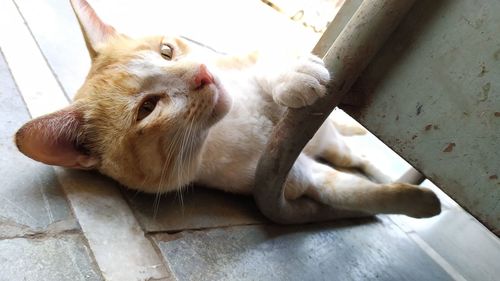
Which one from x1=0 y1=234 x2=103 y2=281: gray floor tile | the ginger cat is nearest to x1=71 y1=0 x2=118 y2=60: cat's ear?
the ginger cat

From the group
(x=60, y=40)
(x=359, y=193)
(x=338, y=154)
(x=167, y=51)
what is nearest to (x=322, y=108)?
(x=359, y=193)

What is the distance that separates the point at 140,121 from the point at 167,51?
1.11 feet

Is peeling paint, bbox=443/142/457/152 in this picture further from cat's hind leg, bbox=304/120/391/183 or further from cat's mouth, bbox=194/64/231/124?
cat's hind leg, bbox=304/120/391/183

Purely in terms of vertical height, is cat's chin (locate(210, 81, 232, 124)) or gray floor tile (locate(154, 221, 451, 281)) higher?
cat's chin (locate(210, 81, 232, 124))

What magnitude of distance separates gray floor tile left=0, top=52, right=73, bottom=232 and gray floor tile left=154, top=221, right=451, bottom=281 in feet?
1.06

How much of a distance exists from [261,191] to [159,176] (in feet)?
1.13

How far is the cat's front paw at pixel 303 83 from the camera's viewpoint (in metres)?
1.01

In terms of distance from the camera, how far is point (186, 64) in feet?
4.09

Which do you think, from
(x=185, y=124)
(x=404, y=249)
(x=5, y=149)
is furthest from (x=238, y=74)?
(x=404, y=249)

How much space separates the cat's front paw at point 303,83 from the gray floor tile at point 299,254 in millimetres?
504

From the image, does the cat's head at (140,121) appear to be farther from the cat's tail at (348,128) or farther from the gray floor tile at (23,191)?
the cat's tail at (348,128)

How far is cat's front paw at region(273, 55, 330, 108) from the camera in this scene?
1.01 meters

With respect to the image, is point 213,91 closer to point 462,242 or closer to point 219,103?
point 219,103

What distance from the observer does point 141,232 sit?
1.18m
